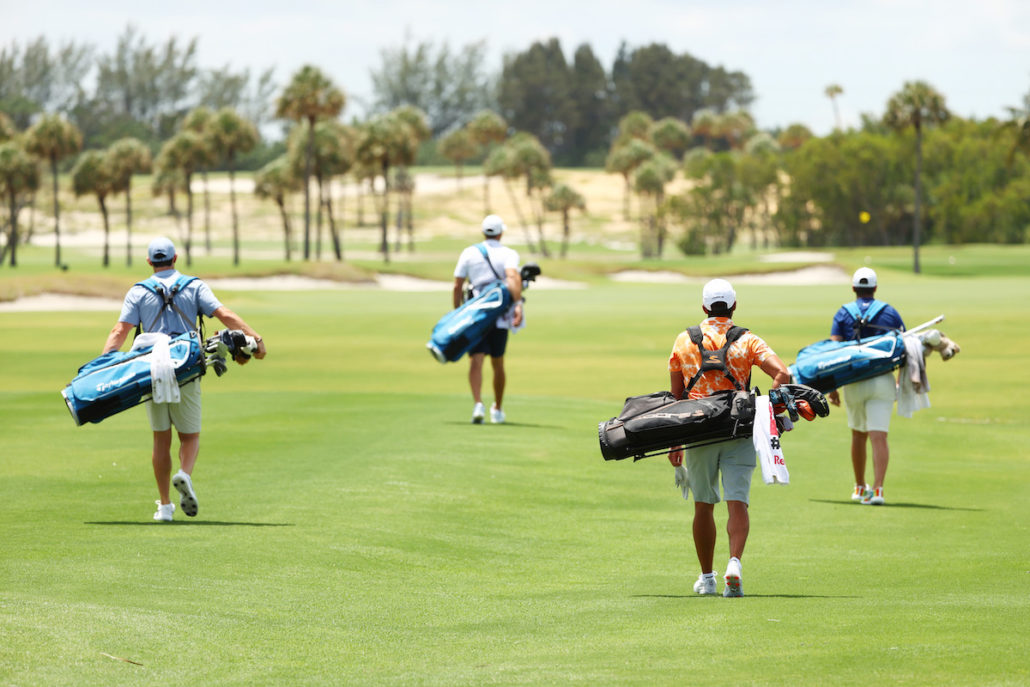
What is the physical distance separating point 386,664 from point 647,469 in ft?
30.9

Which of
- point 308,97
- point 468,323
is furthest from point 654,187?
point 468,323

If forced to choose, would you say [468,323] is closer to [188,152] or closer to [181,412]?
[181,412]

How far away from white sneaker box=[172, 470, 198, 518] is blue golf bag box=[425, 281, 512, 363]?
556 cm

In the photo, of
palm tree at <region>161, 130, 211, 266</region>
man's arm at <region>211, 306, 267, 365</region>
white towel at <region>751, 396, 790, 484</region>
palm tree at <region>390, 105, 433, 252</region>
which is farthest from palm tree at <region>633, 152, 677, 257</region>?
white towel at <region>751, 396, 790, 484</region>

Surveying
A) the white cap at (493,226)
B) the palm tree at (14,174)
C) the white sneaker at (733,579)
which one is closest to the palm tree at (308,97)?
the palm tree at (14,174)

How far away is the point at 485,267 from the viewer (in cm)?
1747

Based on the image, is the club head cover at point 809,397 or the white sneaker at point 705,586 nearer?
the club head cover at point 809,397

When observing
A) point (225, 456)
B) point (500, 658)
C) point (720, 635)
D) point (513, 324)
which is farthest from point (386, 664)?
point (513, 324)

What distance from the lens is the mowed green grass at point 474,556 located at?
7102 mm

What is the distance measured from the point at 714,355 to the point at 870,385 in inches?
202

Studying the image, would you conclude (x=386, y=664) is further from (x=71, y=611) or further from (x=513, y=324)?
(x=513, y=324)

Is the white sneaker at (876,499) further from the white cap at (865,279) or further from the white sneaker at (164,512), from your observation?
the white sneaker at (164,512)

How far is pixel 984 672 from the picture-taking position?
21.7ft

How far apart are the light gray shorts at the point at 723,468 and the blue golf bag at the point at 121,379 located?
4207mm
